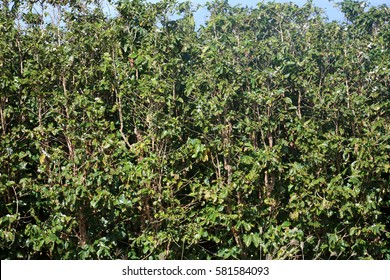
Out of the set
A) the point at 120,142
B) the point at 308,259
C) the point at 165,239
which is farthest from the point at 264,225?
the point at 120,142

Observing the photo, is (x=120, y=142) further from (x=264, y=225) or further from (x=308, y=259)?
(x=308, y=259)

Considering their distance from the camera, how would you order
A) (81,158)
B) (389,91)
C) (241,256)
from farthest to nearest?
(389,91), (241,256), (81,158)

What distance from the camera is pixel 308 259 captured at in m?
4.53

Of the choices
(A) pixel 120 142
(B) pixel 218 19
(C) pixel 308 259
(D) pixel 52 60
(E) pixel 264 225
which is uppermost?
(B) pixel 218 19

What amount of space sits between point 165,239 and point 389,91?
233cm

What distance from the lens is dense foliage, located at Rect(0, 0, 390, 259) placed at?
4195 millimetres

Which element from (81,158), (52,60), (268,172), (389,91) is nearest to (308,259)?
(268,172)

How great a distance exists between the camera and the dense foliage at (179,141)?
420 centimetres

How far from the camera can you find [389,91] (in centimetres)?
472

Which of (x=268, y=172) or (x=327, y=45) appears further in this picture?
(x=327, y=45)

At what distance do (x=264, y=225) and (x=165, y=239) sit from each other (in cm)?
82

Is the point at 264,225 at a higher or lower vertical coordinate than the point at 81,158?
lower

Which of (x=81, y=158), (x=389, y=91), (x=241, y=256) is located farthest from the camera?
(x=389, y=91)

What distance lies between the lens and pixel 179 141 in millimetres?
4441
